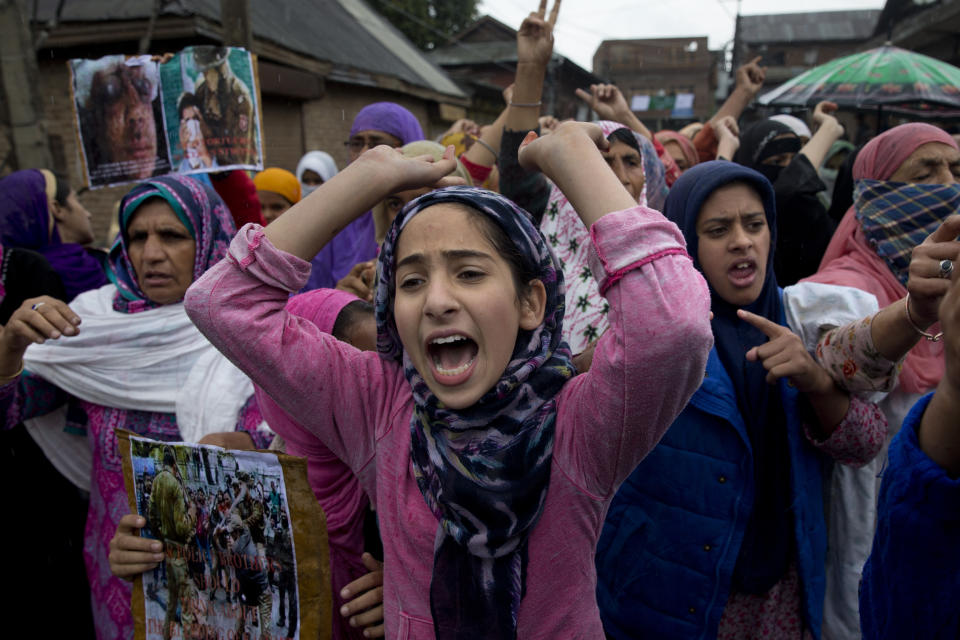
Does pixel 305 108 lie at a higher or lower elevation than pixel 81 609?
higher

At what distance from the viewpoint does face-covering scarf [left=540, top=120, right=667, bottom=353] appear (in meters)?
2.13

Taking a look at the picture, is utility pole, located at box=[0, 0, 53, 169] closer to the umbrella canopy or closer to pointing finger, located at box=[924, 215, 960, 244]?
pointing finger, located at box=[924, 215, 960, 244]

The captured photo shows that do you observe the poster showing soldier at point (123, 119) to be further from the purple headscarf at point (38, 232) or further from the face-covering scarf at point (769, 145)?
the face-covering scarf at point (769, 145)

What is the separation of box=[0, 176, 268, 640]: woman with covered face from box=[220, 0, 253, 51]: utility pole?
3.57 metres

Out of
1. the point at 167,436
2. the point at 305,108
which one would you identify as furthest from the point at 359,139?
the point at 305,108

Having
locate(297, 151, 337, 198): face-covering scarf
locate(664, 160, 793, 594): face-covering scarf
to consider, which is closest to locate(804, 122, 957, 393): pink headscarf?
locate(664, 160, 793, 594): face-covering scarf

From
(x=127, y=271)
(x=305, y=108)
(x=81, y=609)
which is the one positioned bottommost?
(x=81, y=609)

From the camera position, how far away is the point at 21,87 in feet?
12.9

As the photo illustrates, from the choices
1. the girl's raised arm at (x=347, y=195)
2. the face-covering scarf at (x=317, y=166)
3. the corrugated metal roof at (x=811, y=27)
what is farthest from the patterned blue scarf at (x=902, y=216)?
the corrugated metal roof at (x=811, y=27)

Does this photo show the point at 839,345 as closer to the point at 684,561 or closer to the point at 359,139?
the point at 684,561

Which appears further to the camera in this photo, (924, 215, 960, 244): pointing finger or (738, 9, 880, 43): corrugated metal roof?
(738, 9, 880, 43): corrugated metal roof

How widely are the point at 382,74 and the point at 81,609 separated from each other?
39.7 ft

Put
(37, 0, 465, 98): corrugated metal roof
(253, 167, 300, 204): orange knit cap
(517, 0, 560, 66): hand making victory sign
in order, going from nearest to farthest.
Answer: (517, 0, 560, 66): hand making victory sign, (253, 167, 300, 204): orange knit cap, (37, 0, 465, 98): corrugated metal roof

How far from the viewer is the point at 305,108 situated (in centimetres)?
1108
